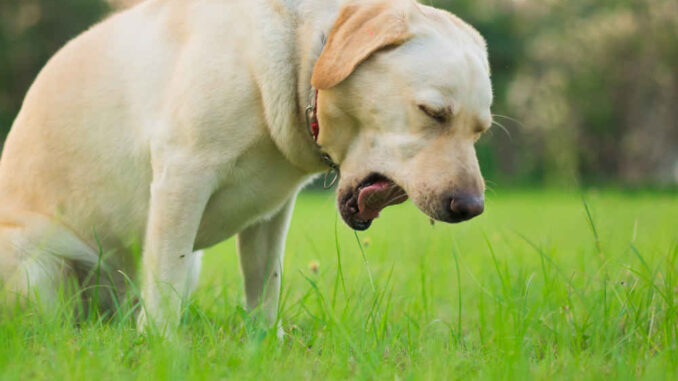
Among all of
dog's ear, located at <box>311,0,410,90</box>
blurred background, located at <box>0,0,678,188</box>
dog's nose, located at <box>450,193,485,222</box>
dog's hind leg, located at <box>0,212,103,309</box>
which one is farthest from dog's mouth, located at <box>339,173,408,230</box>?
blurred background, located at <box>0,0,678,188</box>

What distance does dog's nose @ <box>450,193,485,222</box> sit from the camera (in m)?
2.35

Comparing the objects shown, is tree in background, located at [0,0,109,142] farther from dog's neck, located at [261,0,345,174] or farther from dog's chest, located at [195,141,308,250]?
dog's neck, located at [261,0,345,174]

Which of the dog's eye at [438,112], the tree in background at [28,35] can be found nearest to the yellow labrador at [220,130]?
the dog's eye at [438,112]

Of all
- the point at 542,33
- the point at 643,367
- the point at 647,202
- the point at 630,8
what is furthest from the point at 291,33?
the point at 542,33

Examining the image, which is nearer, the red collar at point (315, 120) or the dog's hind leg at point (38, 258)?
the red collar at point (315, 120)

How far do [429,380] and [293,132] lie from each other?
1148 millimetres

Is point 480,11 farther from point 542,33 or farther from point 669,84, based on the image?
point 669,84

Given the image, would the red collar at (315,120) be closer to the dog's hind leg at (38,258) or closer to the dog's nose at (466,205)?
the dog's nose at (466,205)

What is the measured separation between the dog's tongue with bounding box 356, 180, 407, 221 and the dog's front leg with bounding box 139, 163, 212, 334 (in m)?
0.61

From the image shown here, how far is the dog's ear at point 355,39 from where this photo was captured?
240 centimetres

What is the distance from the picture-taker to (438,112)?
7.84ft

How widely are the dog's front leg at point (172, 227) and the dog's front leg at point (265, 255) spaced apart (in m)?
0.62

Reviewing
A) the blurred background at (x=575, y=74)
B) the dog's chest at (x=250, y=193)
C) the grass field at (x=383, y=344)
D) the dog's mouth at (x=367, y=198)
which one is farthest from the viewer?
the blurred background at (x=575, y=74)

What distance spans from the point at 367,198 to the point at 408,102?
42cm
